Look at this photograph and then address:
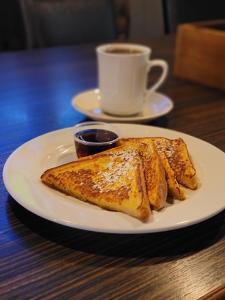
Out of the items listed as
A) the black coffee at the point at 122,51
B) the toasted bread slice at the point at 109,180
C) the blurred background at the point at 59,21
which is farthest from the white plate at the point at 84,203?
the blurred background at the point at 59,21

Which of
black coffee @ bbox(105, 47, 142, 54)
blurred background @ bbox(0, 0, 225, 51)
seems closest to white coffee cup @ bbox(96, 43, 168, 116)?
black coffee @ bbox(105, 47, 142, 54)

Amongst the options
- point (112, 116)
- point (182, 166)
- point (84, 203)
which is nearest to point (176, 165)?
point (182, 166)

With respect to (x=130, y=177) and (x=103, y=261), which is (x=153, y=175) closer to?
(x=130, y=177)

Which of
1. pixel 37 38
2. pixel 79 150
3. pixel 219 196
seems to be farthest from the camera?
pixel 37 38

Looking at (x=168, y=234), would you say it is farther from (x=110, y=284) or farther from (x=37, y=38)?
(x=37, y=38)

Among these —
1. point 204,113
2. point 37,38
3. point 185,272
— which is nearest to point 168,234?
point 185,272

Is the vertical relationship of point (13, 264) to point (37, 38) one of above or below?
below

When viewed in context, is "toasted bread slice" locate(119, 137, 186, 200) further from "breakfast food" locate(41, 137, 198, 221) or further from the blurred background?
the blurred background
